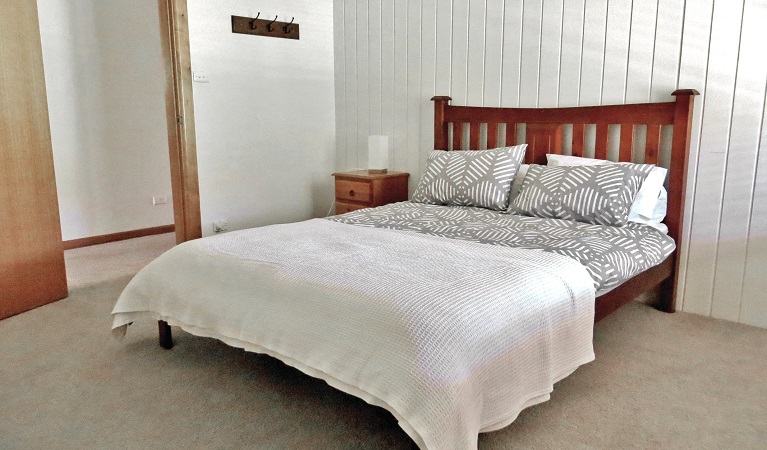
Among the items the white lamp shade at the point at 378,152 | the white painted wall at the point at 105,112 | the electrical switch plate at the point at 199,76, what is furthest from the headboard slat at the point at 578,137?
the white painted wall at the point at 105,112

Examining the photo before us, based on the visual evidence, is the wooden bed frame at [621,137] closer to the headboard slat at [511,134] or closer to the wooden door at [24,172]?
the headboard slat at [511,134]

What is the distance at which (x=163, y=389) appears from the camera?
2082 millimetres

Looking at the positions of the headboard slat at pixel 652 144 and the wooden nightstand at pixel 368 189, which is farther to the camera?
the wooden nightstand at pixel 368 189

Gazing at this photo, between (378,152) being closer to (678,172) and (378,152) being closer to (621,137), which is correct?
(621,137)

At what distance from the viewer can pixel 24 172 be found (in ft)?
9.22

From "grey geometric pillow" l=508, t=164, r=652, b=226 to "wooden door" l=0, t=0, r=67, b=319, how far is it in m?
2.39

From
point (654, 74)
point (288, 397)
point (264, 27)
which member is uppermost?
point (264, 27)

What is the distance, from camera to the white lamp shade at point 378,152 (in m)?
3.93

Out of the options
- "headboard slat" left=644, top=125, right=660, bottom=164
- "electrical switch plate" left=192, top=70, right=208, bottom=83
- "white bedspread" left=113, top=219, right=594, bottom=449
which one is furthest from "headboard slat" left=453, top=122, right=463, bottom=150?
"electrical switch plate" left=192, top=70, right=208, bottom=83

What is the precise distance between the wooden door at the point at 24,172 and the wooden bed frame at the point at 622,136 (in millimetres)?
2208

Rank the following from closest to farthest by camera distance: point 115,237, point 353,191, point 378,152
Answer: point 353,191 → point 378,152 → point 115,237

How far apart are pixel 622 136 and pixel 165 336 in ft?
7.79

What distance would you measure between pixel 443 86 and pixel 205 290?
2.24 m

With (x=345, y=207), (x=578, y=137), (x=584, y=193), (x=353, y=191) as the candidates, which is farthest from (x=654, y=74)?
(x=345, y=207)
